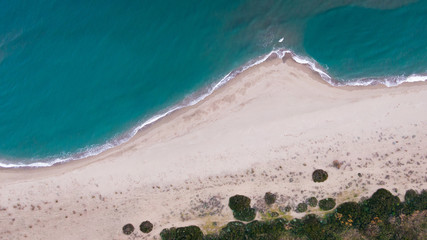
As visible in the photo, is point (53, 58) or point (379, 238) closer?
point (379, 238)

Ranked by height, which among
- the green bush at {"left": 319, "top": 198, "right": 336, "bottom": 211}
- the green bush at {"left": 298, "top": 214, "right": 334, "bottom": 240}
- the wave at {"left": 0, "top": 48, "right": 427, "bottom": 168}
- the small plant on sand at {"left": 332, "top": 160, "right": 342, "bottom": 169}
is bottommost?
the green bush at {"left": 298, "top": 214, "right": 334, "bottom": 240}

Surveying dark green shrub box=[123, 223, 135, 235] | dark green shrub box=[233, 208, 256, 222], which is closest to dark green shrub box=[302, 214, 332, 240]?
dark green shrub box=[233, 208, 256, 222]

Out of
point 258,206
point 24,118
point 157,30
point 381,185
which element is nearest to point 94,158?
point 24,118

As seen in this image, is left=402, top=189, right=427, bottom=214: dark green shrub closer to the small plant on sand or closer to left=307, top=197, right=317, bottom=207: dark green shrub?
the small plant on sand

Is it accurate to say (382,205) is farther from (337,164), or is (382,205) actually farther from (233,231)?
(233,231)

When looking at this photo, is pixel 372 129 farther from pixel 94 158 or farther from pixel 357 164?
pixel 94 158

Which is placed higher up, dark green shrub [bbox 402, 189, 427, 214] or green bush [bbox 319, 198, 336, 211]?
green bush [bbox 319, 198, 336, 211]

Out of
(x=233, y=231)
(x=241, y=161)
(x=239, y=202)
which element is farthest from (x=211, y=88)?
(x=233, y=231)
